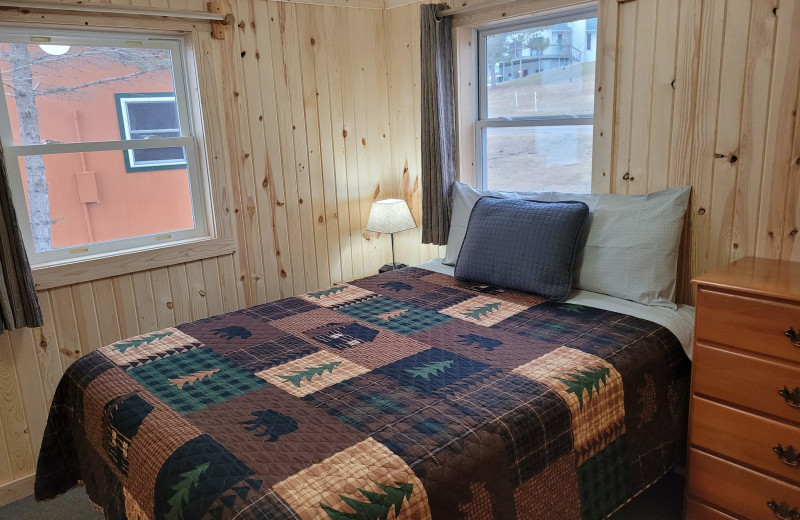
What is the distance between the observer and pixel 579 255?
2352 millimetres

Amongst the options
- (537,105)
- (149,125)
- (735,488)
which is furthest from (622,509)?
(149,125)

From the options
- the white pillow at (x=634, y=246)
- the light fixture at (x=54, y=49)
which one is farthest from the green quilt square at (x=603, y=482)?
the light fixture at (x=54, y=49)

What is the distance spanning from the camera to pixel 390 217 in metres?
3.14

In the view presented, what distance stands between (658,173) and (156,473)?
6.67 feet

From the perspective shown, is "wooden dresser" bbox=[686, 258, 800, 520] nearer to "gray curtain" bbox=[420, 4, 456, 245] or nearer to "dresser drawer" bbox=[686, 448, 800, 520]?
"dresser drawer" bbox=[686, 448, 800, 520]

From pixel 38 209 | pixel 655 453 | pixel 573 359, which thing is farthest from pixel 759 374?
pixel 38 209

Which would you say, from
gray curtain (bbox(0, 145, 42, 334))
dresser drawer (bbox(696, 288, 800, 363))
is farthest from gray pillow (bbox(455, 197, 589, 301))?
gray curtain (bbox(0, 145, 42, 334))

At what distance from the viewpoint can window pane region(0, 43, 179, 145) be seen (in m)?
2.33

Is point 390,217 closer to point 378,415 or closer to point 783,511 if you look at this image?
point 378,415

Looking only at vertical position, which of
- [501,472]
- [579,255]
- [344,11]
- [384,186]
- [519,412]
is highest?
[344,11]

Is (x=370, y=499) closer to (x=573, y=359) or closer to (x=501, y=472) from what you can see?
(x=501, y=472)

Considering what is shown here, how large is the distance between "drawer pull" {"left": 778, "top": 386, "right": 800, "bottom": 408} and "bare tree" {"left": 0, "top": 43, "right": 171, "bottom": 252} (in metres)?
2.71

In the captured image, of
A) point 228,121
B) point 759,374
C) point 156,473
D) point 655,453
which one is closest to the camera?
point 156,473

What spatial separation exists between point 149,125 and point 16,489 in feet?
5.40
